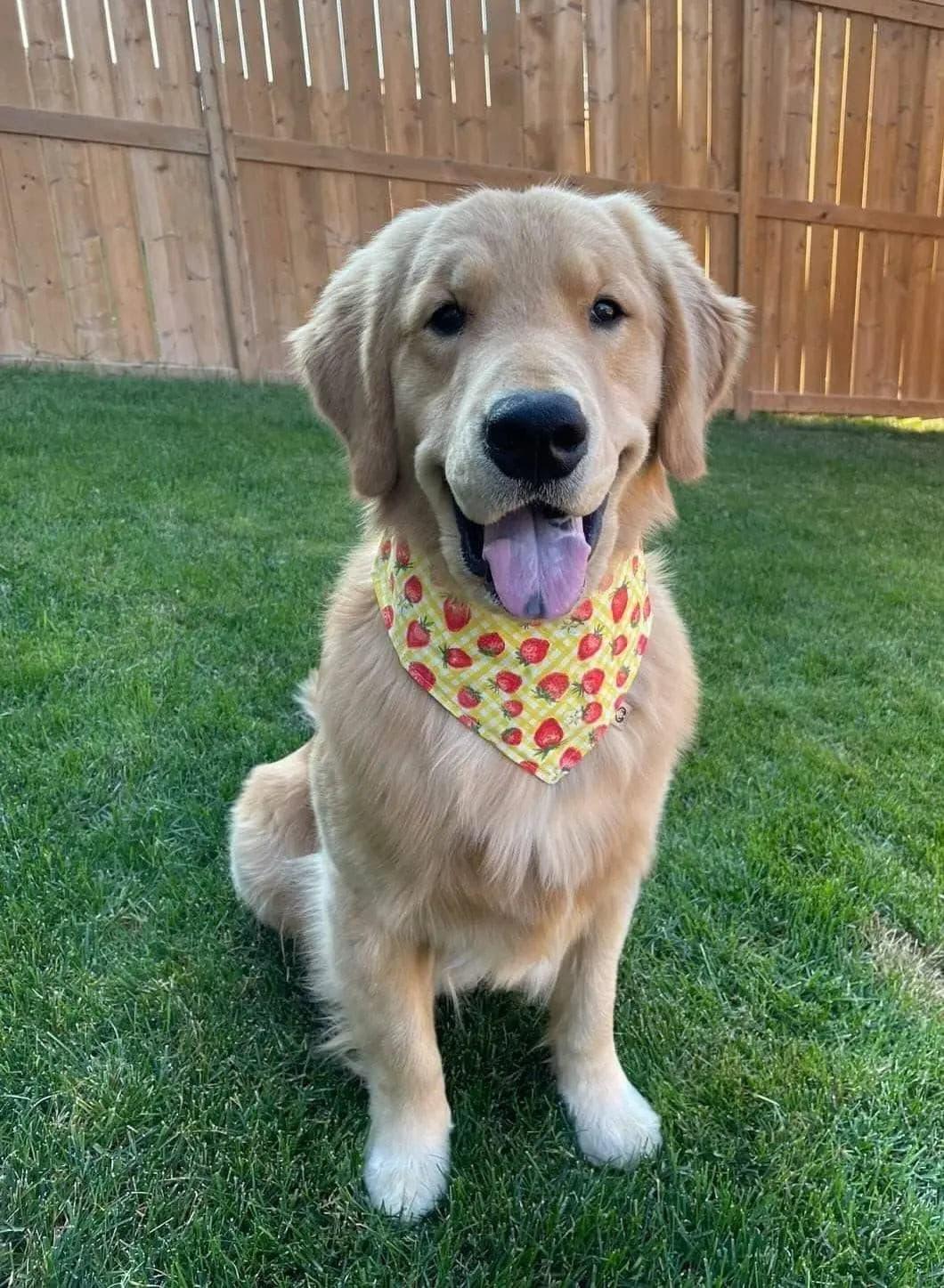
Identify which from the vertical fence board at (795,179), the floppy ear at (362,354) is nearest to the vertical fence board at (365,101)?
the vertical fence board at (795,179)

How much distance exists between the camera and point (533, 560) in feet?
5.06

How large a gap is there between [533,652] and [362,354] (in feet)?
2.23

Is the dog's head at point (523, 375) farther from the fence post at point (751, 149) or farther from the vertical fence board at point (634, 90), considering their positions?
the vertical fence board at point (634, 90)

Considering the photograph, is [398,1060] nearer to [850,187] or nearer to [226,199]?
[226,199]

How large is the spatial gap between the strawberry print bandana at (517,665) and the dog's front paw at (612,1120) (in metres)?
0.68

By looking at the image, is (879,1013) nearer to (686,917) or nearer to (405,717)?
(686,917)

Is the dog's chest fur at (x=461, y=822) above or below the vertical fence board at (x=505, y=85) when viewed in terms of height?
below

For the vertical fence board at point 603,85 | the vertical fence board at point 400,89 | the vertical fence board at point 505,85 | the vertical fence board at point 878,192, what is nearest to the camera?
the vertical fence board at point 400,89

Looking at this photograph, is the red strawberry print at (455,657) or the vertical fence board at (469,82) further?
the vertical fence board at (469,82)

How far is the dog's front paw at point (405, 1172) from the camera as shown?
164 cm

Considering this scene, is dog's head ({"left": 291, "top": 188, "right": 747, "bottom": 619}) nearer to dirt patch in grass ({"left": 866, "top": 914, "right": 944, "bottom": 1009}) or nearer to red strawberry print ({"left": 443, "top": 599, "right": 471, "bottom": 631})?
red strawberry print ({"left": 443, "top": 599, "right": 471, "bottom": 631})

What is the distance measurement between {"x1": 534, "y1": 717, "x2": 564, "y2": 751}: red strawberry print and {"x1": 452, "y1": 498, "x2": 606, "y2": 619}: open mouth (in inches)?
10.5

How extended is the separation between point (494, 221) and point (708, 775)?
191cm

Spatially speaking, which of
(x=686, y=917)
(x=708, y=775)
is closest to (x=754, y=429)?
(x=708, y=775)
